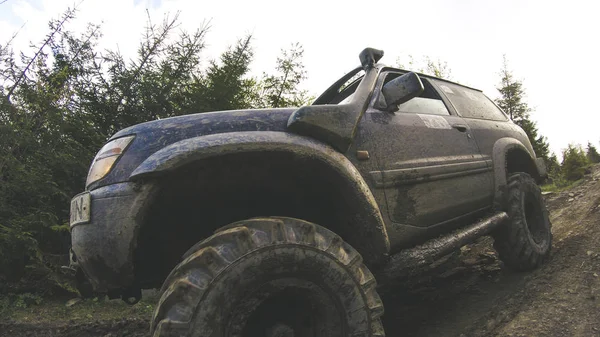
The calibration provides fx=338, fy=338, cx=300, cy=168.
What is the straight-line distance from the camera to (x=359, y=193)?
6.42 feet

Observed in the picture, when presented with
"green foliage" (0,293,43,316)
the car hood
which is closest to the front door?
the car hood

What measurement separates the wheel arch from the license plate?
0.28 metres

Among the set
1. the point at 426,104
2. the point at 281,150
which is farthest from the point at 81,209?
the point at 426,104

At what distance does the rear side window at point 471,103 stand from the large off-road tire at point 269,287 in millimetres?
2500

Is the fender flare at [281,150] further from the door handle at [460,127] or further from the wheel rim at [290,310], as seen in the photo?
the door handle at [460,127]

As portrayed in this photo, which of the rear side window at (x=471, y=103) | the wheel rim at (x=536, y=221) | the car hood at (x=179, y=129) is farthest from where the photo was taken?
the wheel rim at (x=536, y=221)

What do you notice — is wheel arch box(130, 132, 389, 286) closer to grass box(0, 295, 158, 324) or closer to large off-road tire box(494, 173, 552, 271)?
large off-road tire box(494, 173, 552, 271)

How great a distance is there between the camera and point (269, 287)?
61.4 inches

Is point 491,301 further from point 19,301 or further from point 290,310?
point 19,301

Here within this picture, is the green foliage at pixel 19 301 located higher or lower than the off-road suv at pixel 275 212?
lower

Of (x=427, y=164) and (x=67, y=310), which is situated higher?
(x=427, y=164)

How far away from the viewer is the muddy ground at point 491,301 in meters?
2.56

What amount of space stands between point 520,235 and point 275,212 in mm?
2733

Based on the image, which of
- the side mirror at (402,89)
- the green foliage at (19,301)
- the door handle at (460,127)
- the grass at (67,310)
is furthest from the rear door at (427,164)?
the green foliage at (19,301)
